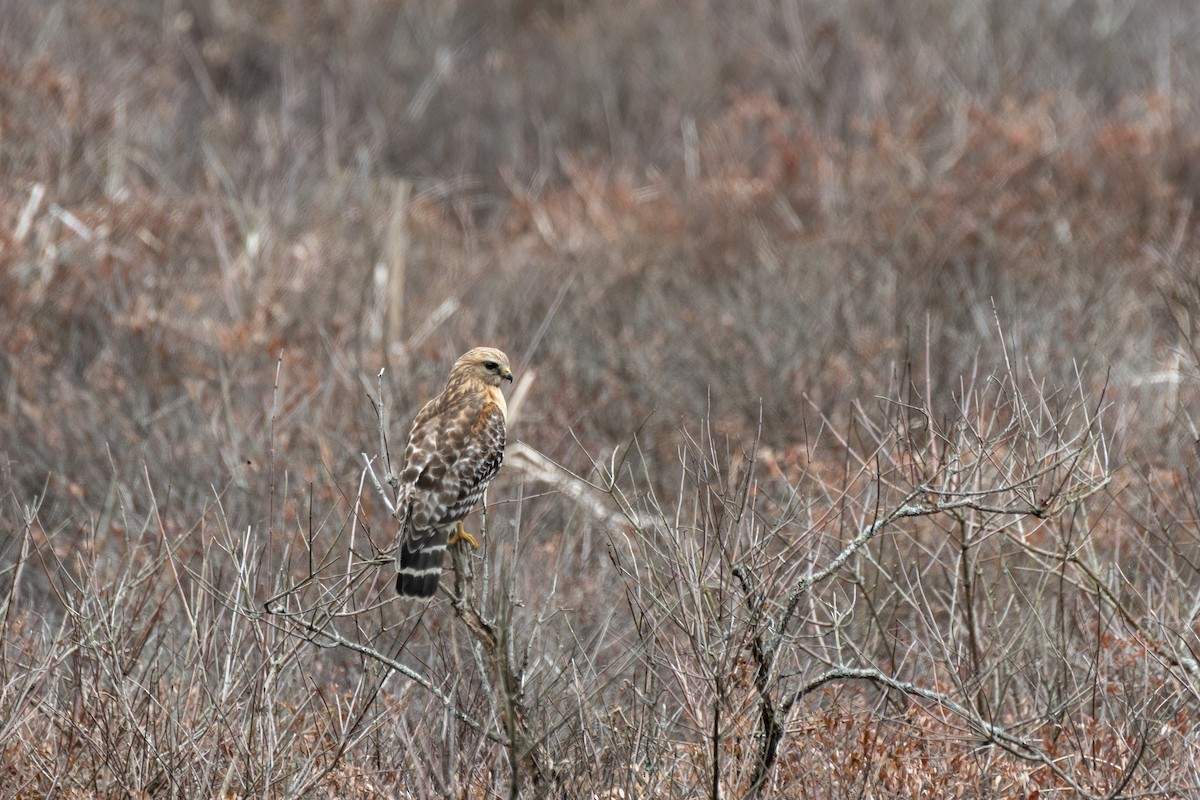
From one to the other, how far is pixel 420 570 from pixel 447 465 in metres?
0.63

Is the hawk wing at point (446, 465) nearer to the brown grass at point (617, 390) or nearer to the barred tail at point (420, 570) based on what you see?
the barred tail at point (420, 570)

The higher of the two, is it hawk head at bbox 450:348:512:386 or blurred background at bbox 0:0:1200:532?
hawk head at bbox 450:348:512:386

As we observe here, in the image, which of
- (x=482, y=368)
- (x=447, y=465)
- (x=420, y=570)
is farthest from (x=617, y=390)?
(x=420, y=570)

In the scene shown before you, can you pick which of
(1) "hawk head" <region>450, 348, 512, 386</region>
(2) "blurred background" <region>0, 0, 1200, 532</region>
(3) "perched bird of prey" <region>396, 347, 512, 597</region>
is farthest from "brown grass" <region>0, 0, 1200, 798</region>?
(1) "hawk head" <region>450, 348, 512, 386</region>

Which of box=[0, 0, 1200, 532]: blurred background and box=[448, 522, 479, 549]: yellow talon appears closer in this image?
box=[448, 522, 479, 549]: yellow talon

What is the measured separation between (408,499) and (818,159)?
939cm

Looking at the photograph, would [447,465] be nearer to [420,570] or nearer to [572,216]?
[420,570]

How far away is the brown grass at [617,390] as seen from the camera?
14.4 feet

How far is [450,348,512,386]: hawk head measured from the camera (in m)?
5.73

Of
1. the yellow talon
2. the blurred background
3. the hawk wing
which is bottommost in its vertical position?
the blurred background

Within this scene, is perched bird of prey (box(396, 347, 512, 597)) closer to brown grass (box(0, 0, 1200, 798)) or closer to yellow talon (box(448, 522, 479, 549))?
yellow talon (box(448, 522, 479, 549))

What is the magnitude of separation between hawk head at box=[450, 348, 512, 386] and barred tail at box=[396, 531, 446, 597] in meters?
1.12

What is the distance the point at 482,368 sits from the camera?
5.75 metres

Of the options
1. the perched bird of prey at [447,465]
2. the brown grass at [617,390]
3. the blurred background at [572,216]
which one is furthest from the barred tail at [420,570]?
the blurred background at [572,216]
